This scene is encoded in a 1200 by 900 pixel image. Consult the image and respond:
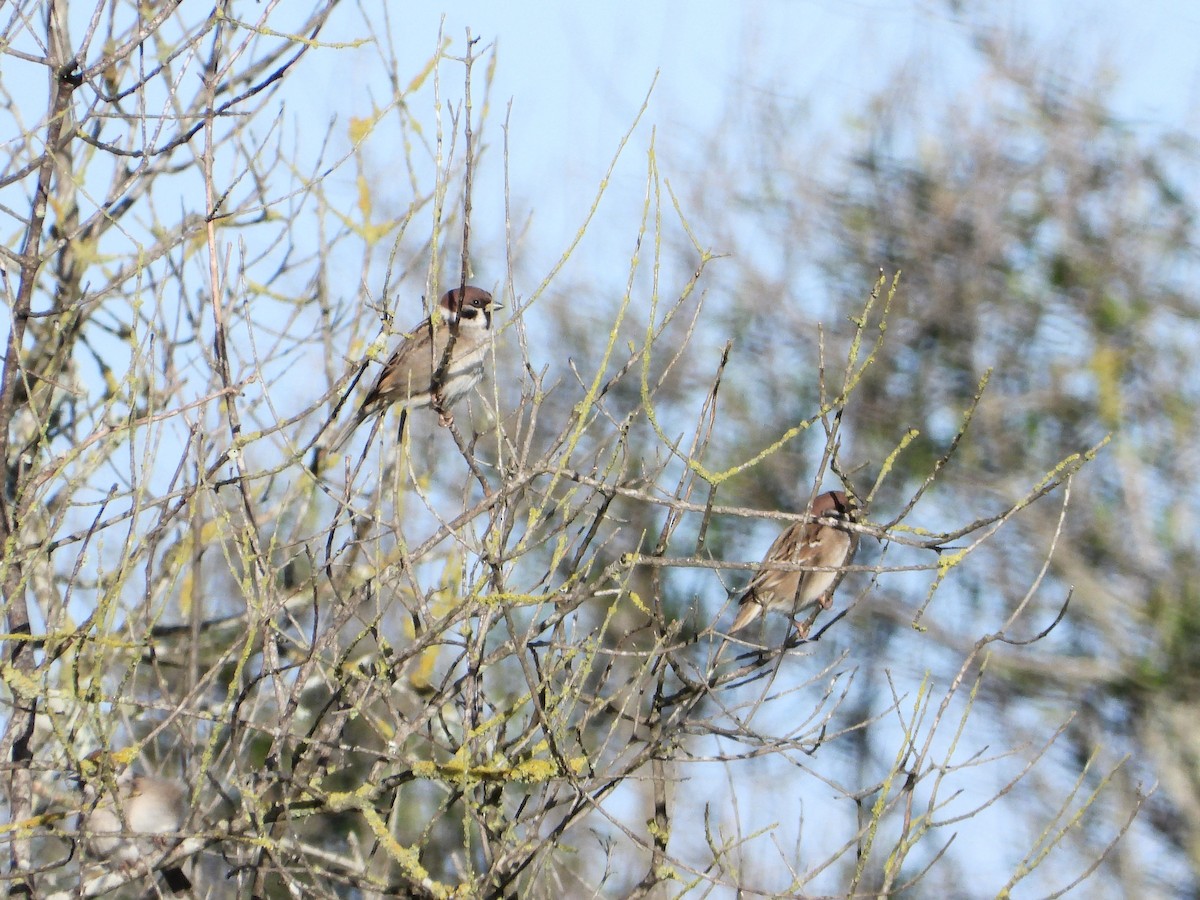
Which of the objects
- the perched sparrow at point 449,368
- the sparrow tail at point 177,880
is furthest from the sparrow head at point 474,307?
the sparrow tail at point 177,880

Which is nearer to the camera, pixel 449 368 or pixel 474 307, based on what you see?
pixel 449 368

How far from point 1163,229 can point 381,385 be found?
23.1 feet

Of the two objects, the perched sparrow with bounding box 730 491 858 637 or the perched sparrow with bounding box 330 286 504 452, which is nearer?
the perched sparrow with bounding box 330 286 504 452

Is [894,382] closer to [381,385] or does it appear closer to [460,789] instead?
[381,385]

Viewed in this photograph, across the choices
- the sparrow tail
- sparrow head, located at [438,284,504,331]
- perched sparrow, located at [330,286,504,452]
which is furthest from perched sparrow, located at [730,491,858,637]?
the sparrow tail

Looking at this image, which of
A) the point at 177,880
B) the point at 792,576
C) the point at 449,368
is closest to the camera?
the point at 177,880

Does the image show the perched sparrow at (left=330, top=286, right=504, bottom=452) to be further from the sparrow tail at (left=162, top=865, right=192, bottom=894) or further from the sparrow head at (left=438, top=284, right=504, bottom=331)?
the sparrow tail at (left=162, top=865, right=192, bottom=894)

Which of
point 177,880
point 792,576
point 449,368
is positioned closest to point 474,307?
point 449,368

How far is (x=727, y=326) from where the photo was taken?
12398 mm

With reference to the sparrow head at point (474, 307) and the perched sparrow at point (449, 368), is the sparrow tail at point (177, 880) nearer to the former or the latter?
the perched sparrow at point (449, 368)

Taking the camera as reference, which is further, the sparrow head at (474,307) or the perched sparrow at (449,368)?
the sparrow head at (474,307)

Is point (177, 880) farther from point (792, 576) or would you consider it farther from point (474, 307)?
point (792, 576)

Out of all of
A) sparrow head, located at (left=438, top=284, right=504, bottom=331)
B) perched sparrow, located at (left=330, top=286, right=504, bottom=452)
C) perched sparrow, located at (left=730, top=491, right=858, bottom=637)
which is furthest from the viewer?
sparrow head, located at (left=438, top=284, right=504, bottom=331)

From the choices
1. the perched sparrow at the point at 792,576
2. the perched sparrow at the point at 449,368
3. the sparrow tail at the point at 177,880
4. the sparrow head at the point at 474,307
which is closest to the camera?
the sparrow tail at the point at 177,880
